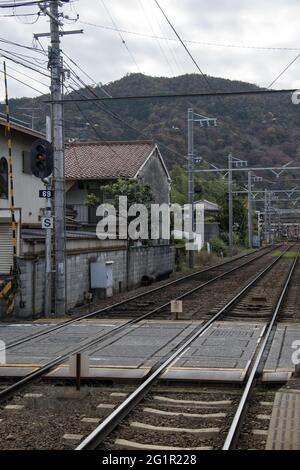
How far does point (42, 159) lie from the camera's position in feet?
54.9

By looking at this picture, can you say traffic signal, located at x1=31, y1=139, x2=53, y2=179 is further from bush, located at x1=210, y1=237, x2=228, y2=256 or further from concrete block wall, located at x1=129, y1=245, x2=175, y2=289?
bush, located at x1=210, y1=237, x2=228, y2=256

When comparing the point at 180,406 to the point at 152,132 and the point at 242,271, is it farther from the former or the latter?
the point at 152,132

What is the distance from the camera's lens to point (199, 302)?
2042cm

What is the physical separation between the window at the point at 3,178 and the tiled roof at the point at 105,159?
13080mm

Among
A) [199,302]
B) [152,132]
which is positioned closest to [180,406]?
[199,302]

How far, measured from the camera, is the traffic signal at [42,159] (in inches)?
658

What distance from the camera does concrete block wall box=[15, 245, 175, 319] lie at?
1667 centimetres

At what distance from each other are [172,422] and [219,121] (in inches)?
3167

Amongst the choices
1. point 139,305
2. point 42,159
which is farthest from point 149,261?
point 42,159

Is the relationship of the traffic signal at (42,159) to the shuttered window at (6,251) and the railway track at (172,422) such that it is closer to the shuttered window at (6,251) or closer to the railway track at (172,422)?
the shuttered window at (6,251)

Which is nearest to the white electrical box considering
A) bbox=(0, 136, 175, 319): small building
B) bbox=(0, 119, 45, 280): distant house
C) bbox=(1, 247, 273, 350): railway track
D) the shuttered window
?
bbox=(0, 136, 175, 319): small building

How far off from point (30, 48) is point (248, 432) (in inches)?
532

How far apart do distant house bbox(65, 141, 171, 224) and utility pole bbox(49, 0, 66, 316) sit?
16586 mm

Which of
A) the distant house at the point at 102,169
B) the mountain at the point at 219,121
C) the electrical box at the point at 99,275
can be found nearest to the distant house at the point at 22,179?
the electrical box at the point at 99,275
